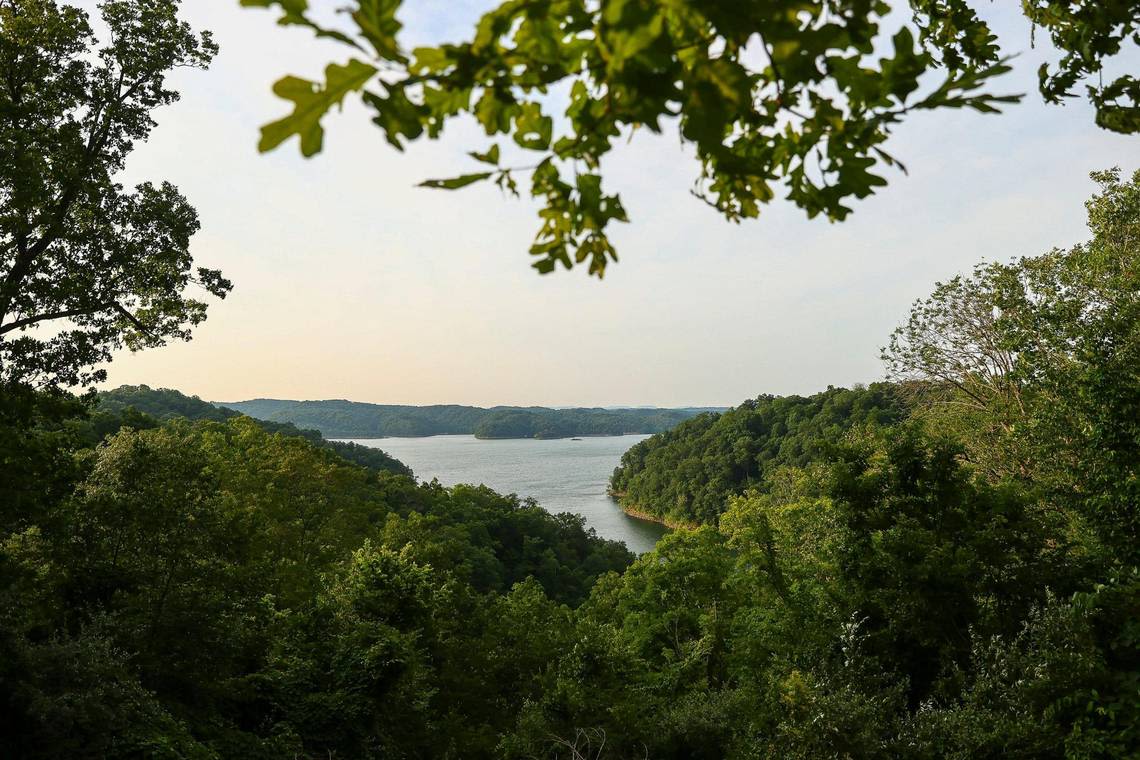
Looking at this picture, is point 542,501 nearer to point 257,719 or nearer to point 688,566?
point 688,566

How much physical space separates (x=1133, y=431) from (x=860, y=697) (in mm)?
4549

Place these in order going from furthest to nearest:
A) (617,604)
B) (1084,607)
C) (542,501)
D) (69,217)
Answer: (542,501) < (617,604) < (69,217) < (1084,607)

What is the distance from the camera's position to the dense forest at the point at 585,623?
4.02 ft

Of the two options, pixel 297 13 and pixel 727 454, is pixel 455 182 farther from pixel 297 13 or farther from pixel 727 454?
pixel 727 454

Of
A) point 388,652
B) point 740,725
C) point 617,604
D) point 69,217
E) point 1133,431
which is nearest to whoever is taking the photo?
point 1133,431

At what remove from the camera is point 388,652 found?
10.6m

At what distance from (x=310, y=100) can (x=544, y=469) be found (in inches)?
4472

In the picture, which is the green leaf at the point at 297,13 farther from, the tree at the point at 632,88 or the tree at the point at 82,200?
the tree at the point at 82,200

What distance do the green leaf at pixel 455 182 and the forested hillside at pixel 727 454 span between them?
6070 cm

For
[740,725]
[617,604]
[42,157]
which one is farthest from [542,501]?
[42,157]

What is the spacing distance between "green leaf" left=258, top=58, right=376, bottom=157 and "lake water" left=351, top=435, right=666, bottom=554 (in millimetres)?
58549

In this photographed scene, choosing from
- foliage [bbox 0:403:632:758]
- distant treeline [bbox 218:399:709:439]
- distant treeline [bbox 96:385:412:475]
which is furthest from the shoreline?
distant treeline [bbox 218:399:709:439]

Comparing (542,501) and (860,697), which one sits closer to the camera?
(860,697)

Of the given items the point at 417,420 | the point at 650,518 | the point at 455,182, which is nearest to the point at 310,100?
the point at 455,182
